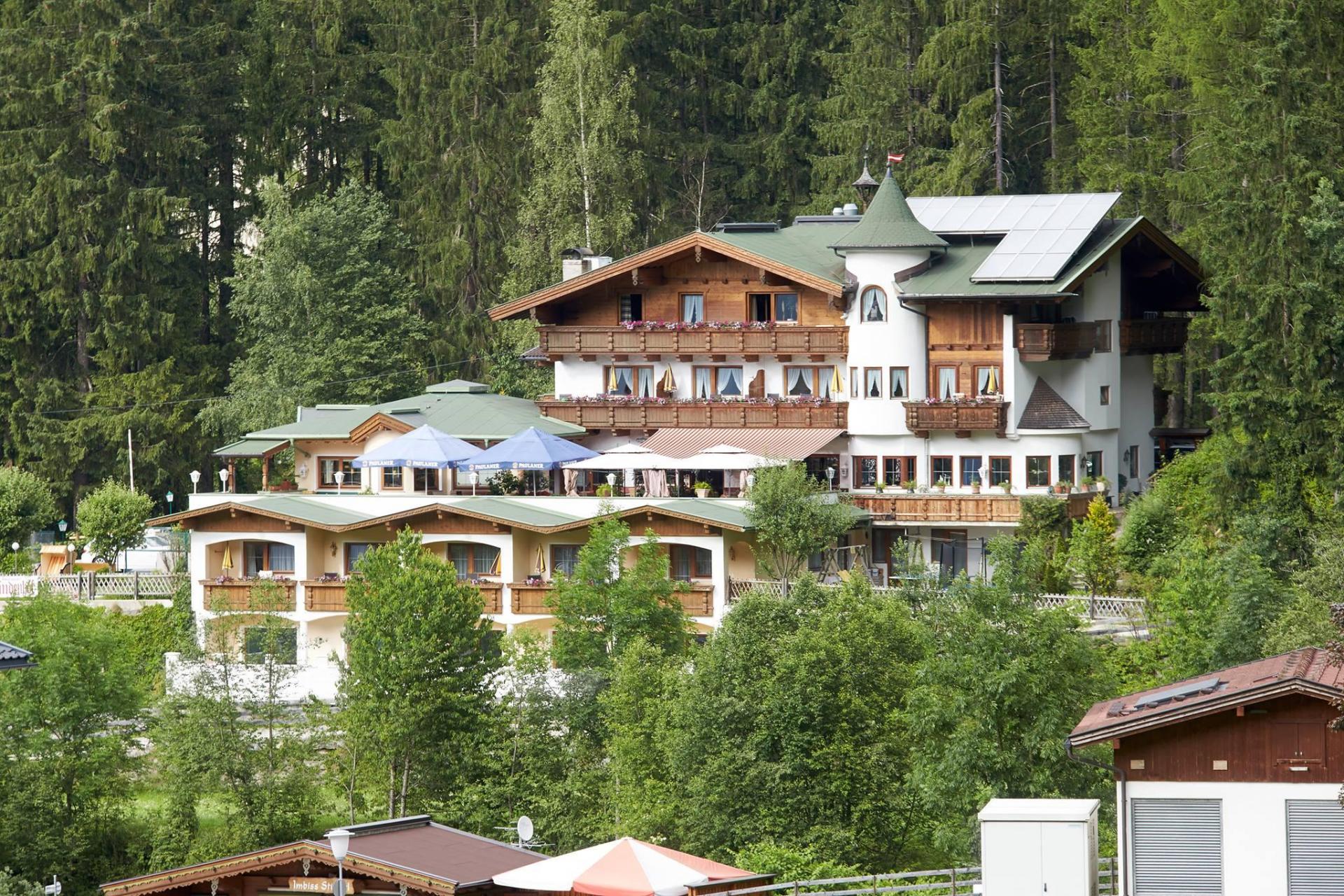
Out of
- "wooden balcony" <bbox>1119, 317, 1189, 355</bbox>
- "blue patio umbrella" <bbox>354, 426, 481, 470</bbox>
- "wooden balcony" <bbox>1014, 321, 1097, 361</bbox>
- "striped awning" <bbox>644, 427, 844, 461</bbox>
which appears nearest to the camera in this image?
"wooden balcony" <bbox>1014, 321, 1097, 361</bbox>

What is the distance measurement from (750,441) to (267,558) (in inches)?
449

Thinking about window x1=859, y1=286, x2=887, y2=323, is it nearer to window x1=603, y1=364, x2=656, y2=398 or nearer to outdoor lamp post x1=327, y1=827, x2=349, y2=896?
window x1=603, y1=364, x2=656, y2=398

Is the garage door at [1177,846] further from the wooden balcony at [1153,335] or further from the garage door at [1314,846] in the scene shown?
the wooden balcony at [1153,335]

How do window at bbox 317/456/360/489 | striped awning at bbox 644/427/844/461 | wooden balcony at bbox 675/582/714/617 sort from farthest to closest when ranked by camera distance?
1. window at bbox 317/456/360/489
2. striped awning at bbox 644/427/844/461
3. wooden balcony at bbox 675/582/714/617

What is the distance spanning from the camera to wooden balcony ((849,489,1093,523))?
5700cm

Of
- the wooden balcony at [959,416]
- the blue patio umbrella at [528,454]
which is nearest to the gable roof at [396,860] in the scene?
the blue patio umbrella at [528,454]

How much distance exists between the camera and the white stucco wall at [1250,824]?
2912 cm

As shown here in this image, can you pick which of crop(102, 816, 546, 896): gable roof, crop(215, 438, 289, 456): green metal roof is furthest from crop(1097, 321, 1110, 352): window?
crop(102, 816, 546, 896): gable roof

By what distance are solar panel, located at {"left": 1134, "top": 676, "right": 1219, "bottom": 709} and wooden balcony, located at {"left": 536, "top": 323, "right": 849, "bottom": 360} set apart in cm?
3008

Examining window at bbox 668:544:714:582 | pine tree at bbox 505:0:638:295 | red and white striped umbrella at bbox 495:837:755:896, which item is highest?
pine tree at bbox 505:0:638:295

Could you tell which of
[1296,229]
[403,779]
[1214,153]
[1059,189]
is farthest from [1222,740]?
[1059,189]

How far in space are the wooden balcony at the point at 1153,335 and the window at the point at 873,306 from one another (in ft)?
19.0

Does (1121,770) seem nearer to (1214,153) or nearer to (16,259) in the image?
(1214,153)

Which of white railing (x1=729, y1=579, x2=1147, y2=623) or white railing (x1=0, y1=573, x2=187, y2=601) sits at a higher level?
white railing (x1=0, y1=573, x2=187, y2=601)
